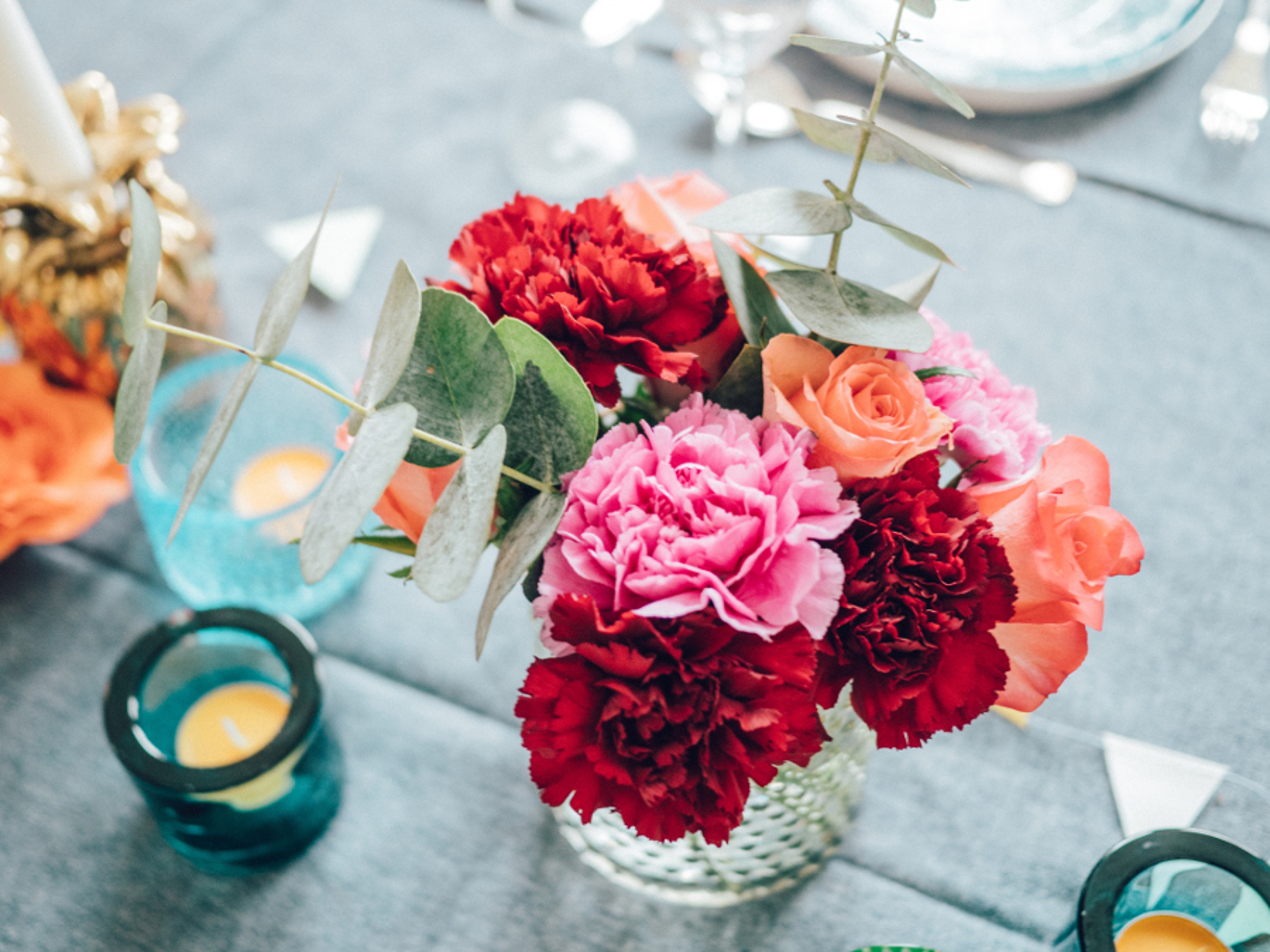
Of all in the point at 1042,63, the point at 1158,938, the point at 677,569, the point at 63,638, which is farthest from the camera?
the point at 1042,63

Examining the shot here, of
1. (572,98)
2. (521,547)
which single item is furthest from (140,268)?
(572,98)

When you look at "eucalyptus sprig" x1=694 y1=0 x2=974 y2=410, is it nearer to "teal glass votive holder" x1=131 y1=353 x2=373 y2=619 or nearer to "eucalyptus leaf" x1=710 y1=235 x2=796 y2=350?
"eucalyptus leaf" x1=710 y1=235 x2=796 y2=350

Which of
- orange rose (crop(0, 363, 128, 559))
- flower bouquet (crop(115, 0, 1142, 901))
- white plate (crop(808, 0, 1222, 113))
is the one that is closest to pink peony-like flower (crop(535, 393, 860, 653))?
flower bouquet (crop(115, 0, 1142, 901))

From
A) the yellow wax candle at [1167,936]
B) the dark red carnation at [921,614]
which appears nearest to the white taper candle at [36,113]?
the dark red carnation at [921,614]

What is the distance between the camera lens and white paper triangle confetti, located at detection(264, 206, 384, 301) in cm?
58

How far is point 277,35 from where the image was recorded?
708mm

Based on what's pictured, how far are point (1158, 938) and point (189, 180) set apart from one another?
68 cm

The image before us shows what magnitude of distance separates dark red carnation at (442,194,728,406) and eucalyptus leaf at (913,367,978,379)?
69 mm

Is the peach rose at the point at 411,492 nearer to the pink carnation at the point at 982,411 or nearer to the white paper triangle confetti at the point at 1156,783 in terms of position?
the pink carnation at the point at 982,411

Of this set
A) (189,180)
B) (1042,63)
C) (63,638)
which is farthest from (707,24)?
(63,638)

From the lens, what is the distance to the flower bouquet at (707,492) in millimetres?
240

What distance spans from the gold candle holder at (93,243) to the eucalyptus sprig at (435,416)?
23 cm

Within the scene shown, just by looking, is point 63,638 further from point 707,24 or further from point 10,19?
point 707,24

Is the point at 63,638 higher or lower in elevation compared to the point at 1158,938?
lower
